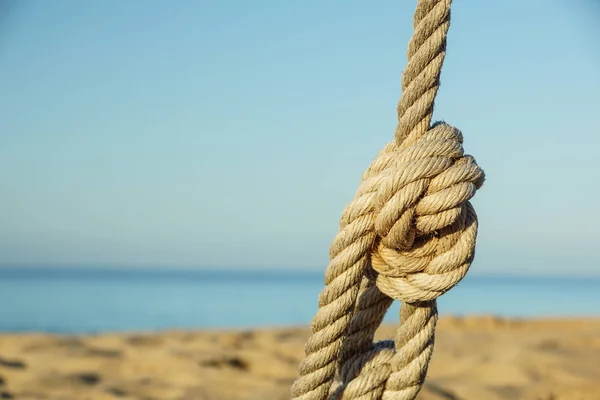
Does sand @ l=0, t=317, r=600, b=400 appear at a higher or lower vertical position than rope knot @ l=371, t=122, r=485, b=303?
higher

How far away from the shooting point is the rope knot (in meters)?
1.07

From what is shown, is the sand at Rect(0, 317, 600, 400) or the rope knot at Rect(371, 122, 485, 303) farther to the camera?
the sand at Rect(0, 317, 600, 400)

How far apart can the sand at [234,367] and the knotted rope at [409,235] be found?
81.2 inches

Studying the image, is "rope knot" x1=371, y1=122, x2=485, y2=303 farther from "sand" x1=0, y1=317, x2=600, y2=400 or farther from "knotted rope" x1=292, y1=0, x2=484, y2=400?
"sand" x1=0, y1=317, x2=600, y2=400

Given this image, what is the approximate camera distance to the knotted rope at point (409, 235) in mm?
1072

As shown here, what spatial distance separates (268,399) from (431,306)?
2385mm

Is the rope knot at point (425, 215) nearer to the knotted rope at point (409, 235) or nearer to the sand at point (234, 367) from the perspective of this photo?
the knotted rope at point (409, 235)

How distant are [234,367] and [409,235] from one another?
11.9 ft

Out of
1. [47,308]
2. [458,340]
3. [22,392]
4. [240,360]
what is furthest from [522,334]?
[47,308]

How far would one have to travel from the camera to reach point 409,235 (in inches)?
43.1

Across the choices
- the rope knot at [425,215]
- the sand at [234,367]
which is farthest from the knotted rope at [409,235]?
the sand at [234,367]

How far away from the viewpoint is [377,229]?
1.09 m

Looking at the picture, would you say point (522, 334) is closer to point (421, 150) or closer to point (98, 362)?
point (98, 362)

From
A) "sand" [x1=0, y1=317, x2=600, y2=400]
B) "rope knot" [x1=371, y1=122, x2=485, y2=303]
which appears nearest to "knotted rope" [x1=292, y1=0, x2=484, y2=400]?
"rope knot" [x1=371, y1=122, x2=485, y2=303]
